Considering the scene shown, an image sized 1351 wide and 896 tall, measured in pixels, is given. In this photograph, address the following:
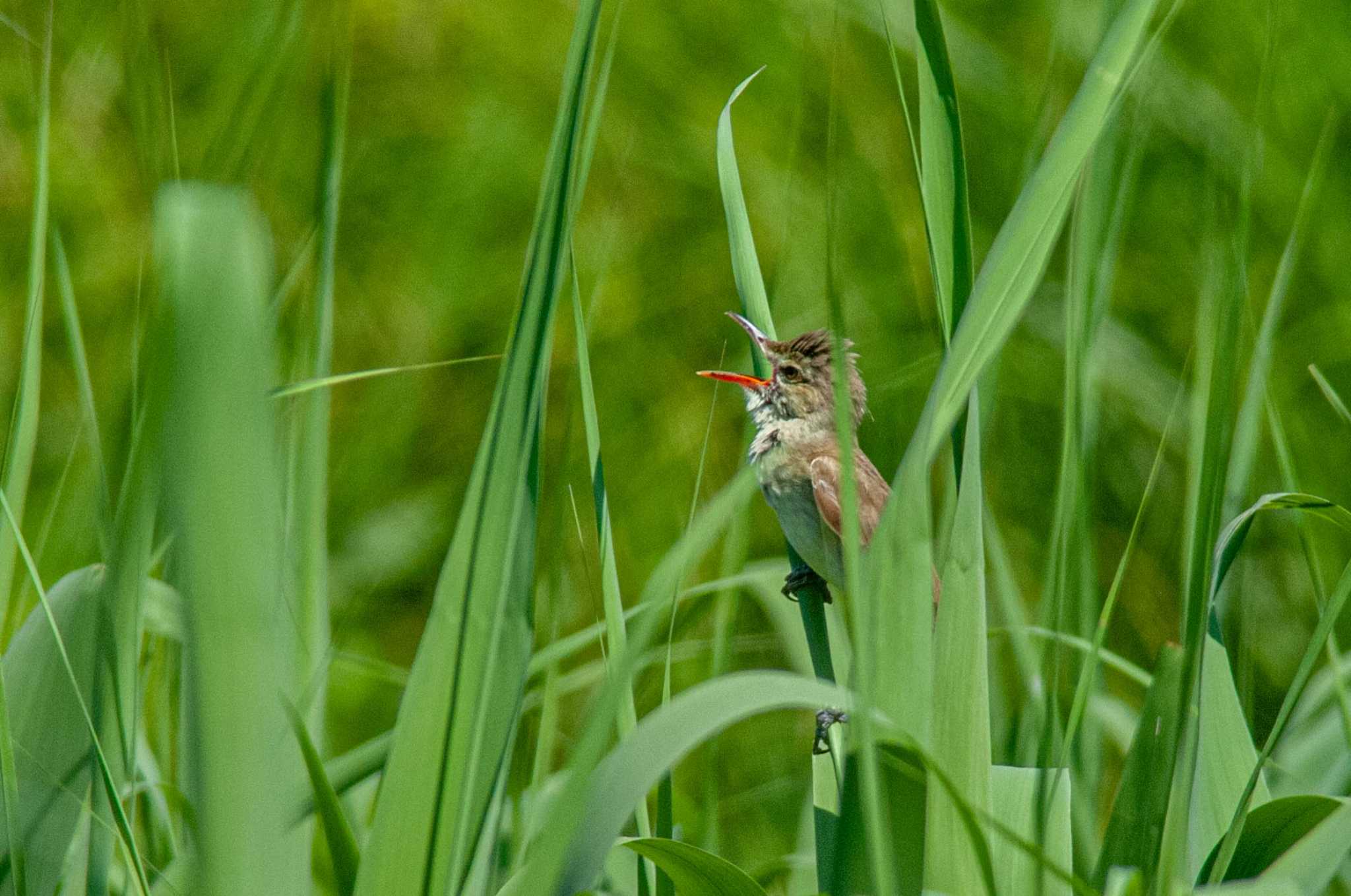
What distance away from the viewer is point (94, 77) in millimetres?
3758

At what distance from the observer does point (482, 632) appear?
79 centimetres

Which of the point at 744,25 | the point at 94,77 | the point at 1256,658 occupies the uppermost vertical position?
the point at 744,25

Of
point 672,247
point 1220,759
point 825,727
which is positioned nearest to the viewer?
point 1220,759

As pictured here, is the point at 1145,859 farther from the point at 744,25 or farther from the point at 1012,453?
the point at 744,25

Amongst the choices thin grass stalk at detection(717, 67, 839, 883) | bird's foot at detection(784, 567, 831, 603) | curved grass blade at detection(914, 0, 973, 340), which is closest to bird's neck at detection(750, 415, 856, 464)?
bird's foot at detection(784, 567, 831, 603)

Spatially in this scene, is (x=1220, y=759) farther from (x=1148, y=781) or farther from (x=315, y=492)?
(x=315, y=492)

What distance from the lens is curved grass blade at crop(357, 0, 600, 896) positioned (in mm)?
775

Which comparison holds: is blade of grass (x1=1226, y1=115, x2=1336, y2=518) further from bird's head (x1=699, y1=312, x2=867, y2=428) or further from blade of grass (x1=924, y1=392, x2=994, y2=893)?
bird's head (x1=699, y1=312, x2=867, y2=428)

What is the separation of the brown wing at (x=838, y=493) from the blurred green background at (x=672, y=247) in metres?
0.92

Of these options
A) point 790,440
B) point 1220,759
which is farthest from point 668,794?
point 790,440

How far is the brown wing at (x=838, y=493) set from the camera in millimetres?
2150

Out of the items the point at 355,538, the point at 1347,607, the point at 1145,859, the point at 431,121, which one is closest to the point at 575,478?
the point at 355,538

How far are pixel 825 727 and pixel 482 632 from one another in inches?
31.9

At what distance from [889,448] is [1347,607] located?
2.80 meters
